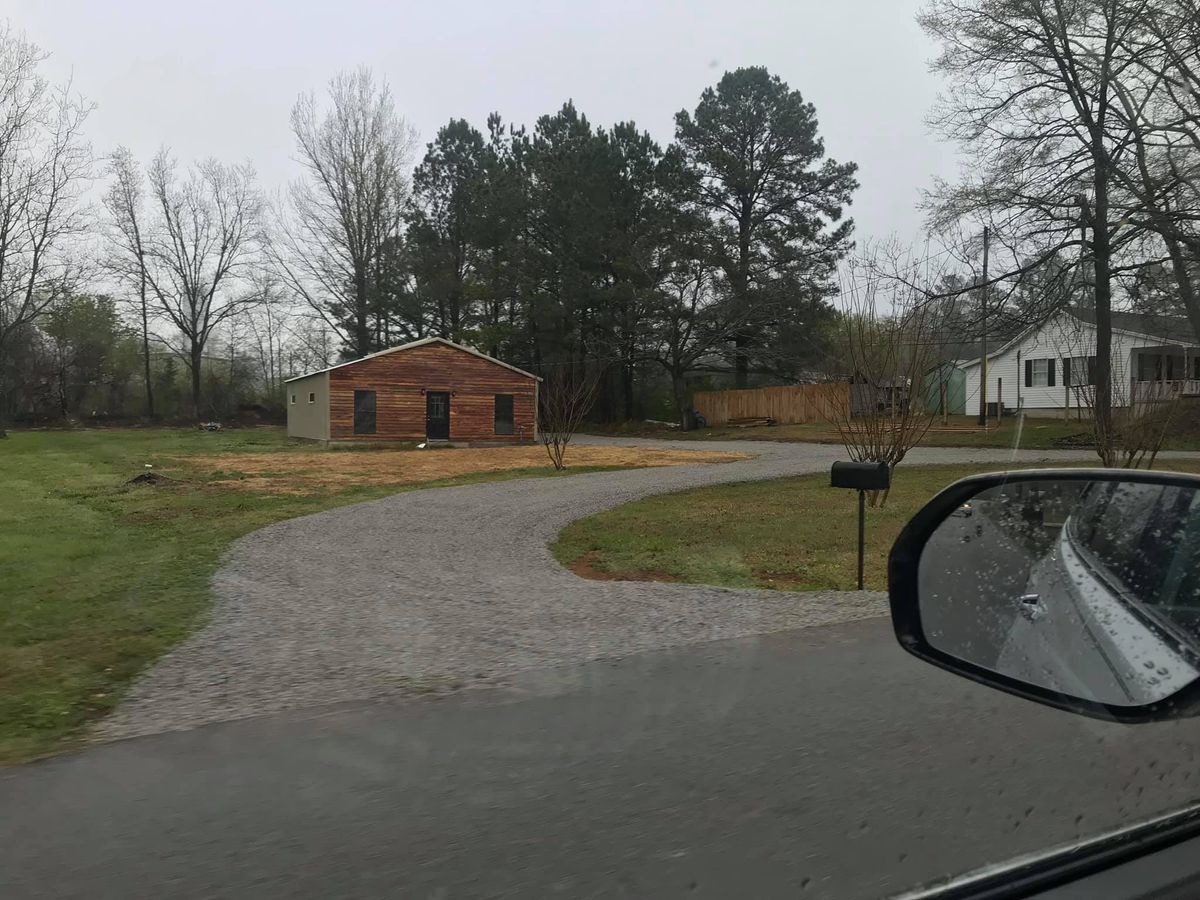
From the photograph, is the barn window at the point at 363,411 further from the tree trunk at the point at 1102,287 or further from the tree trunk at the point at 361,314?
the tree trunk at the point at 1102,287

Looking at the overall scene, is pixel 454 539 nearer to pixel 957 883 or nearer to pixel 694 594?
pixel 694 594

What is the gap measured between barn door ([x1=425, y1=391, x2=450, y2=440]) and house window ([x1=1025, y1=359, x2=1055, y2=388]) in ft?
90.4

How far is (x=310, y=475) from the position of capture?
19.6 meters

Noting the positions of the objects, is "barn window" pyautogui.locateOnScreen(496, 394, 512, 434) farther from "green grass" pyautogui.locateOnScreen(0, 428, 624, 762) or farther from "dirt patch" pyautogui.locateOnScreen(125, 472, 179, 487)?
"dirt patch" pyautogui.locateOnScreen(125, 472, 179, 487)

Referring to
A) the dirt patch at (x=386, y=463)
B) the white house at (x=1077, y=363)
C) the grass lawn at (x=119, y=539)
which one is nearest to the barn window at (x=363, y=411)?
the dirt patch at (x=386, y=463)

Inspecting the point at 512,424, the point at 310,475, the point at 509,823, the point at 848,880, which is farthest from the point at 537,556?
the point at 512,424

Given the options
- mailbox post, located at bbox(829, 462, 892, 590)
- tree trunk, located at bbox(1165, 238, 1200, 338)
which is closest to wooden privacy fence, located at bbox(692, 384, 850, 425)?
tree trunk, located at bbox(1165, 238, 1200, 338)

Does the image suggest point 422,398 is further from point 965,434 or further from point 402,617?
point 402,617

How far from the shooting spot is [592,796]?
299cm

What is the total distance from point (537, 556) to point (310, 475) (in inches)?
483

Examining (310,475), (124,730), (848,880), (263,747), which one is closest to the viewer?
(848,880)

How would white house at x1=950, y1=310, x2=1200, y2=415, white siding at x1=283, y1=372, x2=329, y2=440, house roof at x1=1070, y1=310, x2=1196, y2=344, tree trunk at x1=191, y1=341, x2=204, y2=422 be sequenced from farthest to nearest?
1. tree trunk at x1=191, y1=341, x2=204, y2=422
2. white siding at x1=283, y1=372, x2=329, y2=440
3. house roof at x1=1070, y1=310, x2=1196, y2=344
4. white house at x1=950, y1=310, x2=1200, y2=415

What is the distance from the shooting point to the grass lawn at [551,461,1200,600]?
805 centimetres

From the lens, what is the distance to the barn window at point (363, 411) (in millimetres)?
31125
